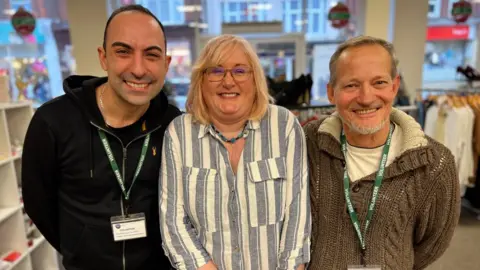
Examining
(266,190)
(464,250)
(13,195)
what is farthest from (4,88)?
(464,250)

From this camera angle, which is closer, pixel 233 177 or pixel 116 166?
pixel 233 177

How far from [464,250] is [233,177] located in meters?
3.39

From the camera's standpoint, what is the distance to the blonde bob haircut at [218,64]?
A: 1351mm

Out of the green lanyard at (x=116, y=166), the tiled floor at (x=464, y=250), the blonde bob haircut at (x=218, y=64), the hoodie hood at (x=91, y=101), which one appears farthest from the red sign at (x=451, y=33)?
the green lanyard at (x=116, y=166)

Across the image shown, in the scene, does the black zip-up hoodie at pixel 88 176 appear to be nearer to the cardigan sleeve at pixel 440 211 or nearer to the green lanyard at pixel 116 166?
the green lanyard at pixel 116 166

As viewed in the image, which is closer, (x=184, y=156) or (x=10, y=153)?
(x=184, y=156)

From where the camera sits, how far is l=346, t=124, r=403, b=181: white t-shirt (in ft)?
4.62

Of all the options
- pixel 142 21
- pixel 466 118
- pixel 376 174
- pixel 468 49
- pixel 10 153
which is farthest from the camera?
pixel 468 49

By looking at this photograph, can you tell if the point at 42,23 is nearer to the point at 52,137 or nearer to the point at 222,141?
the point at 52,137

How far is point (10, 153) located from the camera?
2.78 m

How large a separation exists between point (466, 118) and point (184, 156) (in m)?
3.73

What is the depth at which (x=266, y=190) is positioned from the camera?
1.36 m

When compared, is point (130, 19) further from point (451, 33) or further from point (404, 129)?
point (451, 33)

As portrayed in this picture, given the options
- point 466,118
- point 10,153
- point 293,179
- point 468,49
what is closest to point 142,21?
point 293,179
